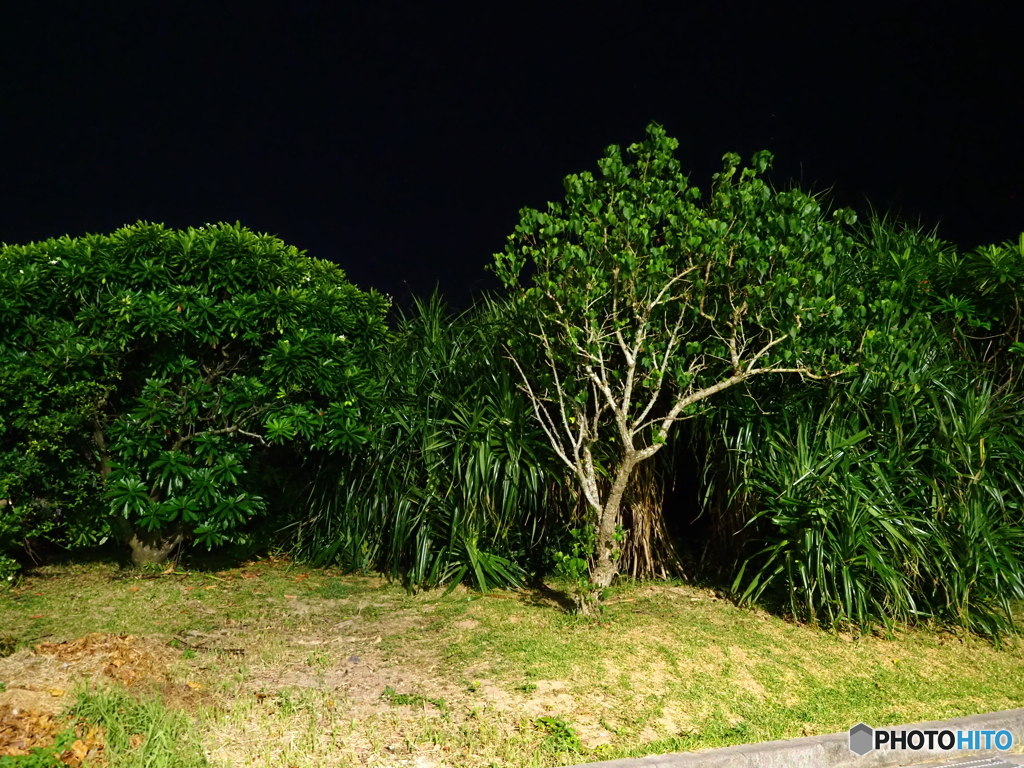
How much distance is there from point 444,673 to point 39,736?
2.12m

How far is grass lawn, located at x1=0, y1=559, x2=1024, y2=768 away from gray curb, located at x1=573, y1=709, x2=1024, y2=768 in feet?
0.48

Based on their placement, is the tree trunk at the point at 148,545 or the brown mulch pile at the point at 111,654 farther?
the tree trunk at the point at 148,545

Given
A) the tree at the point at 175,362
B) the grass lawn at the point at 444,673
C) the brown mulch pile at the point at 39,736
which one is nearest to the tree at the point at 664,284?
the grass lawn at the point at 444,673

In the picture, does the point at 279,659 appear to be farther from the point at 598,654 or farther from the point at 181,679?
the point at 598,654

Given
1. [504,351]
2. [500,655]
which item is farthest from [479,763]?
[504,351]

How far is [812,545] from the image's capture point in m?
6.07

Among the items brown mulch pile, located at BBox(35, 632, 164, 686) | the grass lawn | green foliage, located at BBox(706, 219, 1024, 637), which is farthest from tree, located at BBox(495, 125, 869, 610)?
brown mulch pile, located at BBox(35, 632, 164, 686)

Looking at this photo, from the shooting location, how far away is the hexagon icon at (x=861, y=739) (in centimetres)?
435

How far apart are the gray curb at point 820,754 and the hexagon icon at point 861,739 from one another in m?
0.03

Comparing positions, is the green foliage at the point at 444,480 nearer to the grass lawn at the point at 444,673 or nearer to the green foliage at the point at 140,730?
the grass lawn at the point at 444,673

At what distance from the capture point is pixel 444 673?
510cm

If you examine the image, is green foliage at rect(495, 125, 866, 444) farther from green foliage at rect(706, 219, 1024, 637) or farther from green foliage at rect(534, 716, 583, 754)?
green foliage at rect(534, 716, 583, 754)

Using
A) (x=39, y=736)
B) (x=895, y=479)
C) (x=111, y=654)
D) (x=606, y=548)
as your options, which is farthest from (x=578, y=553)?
(x=39, y=736)

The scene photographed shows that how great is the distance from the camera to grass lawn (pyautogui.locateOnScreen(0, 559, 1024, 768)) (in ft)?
13.8
